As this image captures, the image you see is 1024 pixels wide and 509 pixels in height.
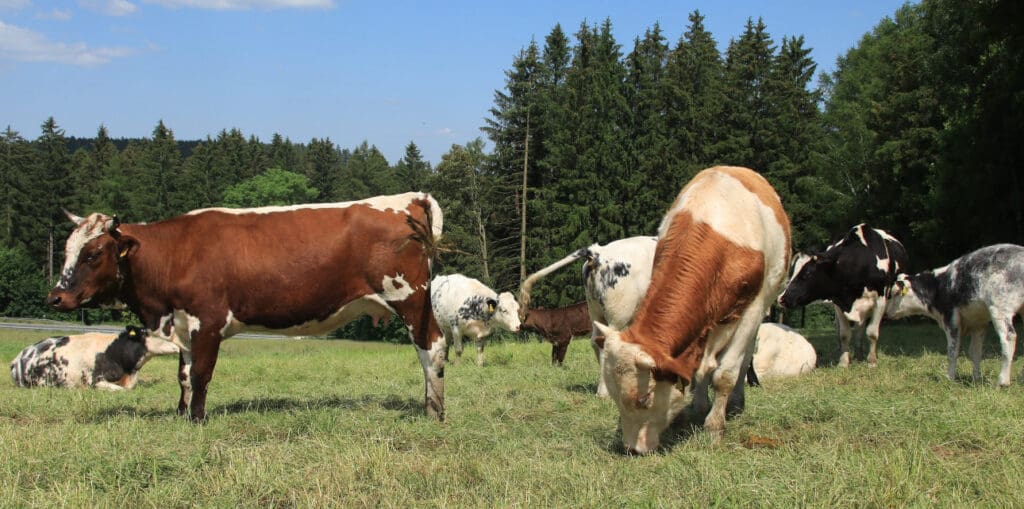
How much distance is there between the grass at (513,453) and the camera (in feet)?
16.3

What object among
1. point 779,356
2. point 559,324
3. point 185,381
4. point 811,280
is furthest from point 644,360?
point 559,324

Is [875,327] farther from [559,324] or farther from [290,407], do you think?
[290,407]

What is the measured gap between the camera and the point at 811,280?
1422 cm

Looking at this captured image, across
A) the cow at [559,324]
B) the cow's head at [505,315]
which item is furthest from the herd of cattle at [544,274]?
the cow's head at [505,315]

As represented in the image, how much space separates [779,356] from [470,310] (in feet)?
31.1

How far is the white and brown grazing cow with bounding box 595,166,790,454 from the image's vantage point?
19.6 feet

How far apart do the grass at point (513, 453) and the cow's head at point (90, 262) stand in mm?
1357

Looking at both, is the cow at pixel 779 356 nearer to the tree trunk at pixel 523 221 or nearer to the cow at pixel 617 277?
the cow at pixel 617 277

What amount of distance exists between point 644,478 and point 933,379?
22.8ft

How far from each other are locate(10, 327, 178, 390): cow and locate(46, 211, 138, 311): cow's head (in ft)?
18.2

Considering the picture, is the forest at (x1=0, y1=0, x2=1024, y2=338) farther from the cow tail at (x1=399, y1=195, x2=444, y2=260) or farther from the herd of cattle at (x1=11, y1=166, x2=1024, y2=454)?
the cow tail at (x1=399, y1=195, x2=444, y2=260)

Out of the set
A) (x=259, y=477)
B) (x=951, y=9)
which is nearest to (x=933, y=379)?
(x=259, y=477)

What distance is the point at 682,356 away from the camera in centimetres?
614

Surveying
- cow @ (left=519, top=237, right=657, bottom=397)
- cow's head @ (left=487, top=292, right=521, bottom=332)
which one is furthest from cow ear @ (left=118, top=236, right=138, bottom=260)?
cow's head @ (left=487, top=292, right=521, bottom=332)
